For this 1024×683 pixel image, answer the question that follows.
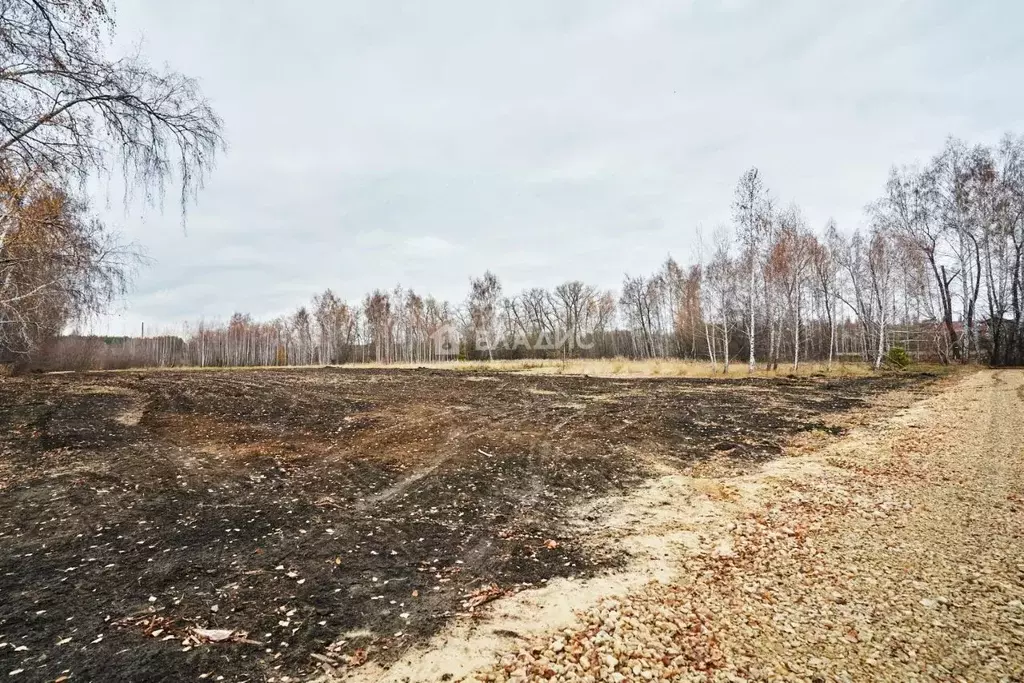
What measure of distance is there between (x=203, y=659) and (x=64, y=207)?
9266mm

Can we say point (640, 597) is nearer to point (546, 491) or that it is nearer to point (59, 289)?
point (546, 491)

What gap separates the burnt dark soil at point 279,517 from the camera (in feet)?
11.5

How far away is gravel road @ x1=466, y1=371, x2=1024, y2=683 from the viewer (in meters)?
3.16

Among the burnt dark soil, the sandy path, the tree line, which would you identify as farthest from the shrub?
the sandy path

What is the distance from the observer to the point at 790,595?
4125mm

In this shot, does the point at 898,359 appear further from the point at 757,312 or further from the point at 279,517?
the point at 279,517

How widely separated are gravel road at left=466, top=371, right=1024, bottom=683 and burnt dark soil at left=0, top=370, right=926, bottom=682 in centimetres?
107

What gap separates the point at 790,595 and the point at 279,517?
581 cm

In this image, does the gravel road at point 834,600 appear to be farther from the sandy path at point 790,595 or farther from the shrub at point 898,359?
the shrub at point 898,359

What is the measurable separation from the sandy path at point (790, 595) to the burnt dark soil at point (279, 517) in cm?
65

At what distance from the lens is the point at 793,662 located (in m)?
3.20

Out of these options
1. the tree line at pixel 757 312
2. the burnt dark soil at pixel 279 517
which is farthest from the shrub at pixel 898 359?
the burnt dark soil at pixel 279 517

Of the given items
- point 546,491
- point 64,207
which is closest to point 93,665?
point 546,491

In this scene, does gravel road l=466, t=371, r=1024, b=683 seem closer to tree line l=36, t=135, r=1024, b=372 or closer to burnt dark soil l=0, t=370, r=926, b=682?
burnt dark soil l=0, t=370, r=926, b=682
